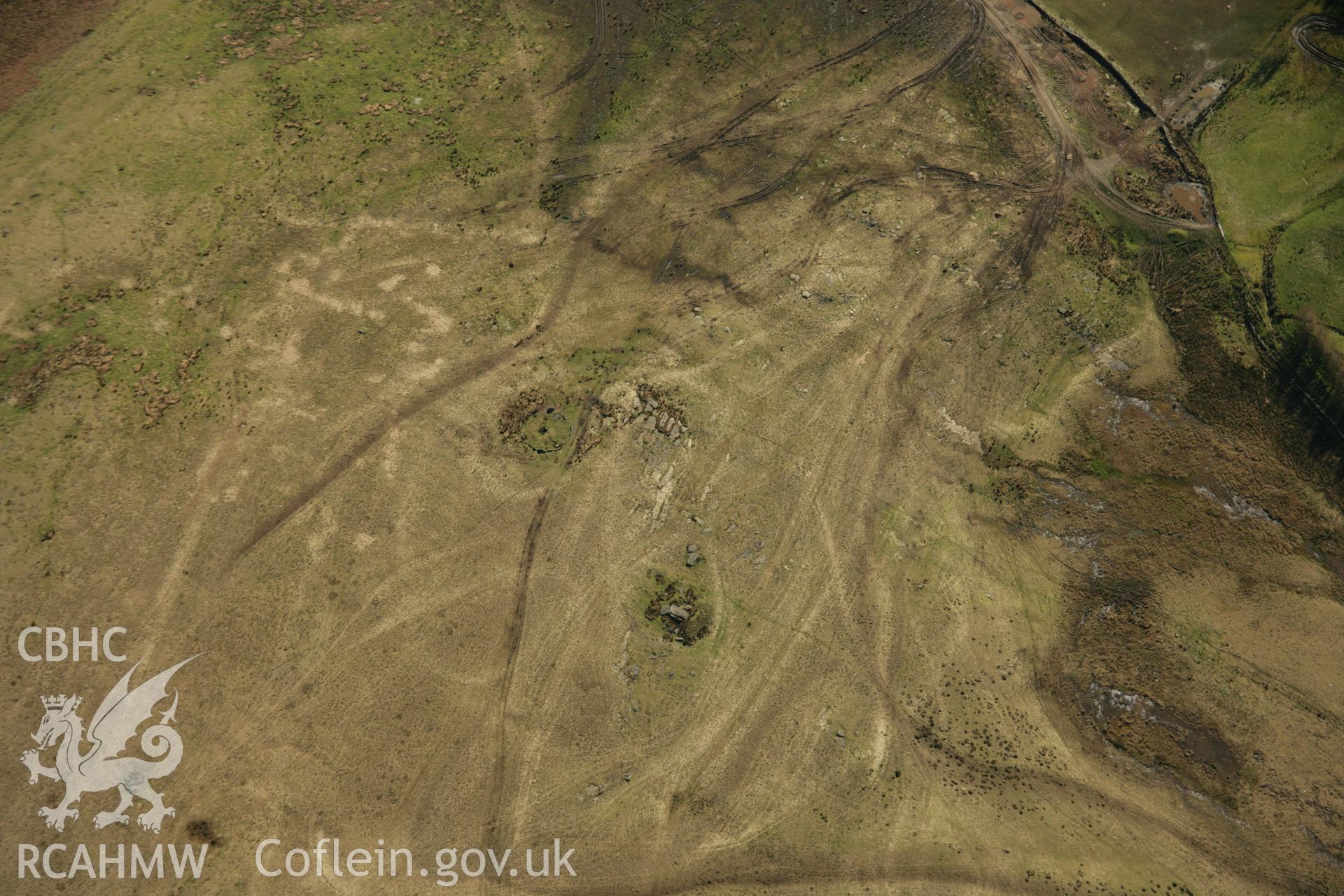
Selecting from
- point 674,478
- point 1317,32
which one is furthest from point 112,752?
point 1317,32

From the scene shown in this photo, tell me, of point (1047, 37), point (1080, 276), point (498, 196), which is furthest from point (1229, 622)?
point (498, 196)

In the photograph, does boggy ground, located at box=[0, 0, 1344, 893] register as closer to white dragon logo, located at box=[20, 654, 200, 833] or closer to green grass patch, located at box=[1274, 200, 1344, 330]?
white dragon logo, located at box=[20, 654, 200, 833]

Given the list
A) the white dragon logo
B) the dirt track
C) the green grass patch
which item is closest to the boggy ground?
the white dragon logo

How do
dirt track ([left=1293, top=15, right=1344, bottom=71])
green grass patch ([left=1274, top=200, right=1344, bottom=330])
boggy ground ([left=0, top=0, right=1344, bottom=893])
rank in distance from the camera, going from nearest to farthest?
boggy ground ([left=0, top=0, right=1344, bottom=893]), green grass patch ([left=1274, top=200, right=1344, bottom=330]), dirt track ([left=1293, top=15, right=1344, bottom=71])

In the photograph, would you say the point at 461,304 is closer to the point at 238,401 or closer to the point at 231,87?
the point at 238,401

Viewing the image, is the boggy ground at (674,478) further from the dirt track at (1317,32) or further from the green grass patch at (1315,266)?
the dirt track at (1317,32)

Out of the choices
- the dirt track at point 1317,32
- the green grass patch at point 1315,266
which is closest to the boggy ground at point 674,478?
the green grass patch at point 1315,266
